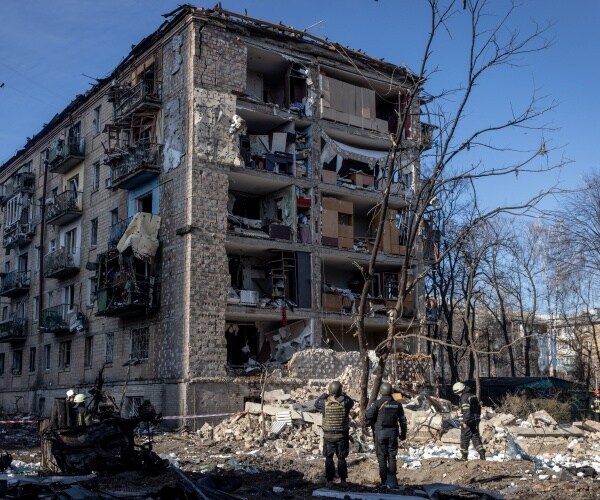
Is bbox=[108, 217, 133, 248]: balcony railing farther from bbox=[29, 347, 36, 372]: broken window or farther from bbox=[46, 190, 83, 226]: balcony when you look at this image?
Result: bbox=[29, 347, 36, 372]: broken window

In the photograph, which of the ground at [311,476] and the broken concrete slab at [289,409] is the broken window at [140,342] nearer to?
the broken concrete slab at [289,409]

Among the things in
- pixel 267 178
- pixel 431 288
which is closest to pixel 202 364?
pixel 267 178

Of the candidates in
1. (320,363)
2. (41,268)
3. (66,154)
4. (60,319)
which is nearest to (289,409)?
(320,363)

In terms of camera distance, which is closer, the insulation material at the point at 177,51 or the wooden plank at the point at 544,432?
the wooden plank at the point at 544,432

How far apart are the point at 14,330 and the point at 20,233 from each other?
539cm

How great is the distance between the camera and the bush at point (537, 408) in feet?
83.7

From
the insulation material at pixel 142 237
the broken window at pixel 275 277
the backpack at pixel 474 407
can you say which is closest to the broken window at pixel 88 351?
the insulation material at pixel 142 237

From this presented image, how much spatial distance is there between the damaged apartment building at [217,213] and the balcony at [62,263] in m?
0.11

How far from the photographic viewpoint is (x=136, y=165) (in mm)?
29781

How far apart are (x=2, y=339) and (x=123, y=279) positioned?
16.5m

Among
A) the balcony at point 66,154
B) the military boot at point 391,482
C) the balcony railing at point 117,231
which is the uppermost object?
the balcony at point 66,154

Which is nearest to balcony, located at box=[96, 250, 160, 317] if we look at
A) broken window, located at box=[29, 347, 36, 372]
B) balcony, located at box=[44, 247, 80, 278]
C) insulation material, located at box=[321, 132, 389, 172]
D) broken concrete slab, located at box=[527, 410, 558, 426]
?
balcony, located at box=[44, 247, 80, 278]

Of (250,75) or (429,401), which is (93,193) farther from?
(429,401)

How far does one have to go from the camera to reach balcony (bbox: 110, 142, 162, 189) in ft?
96.0
